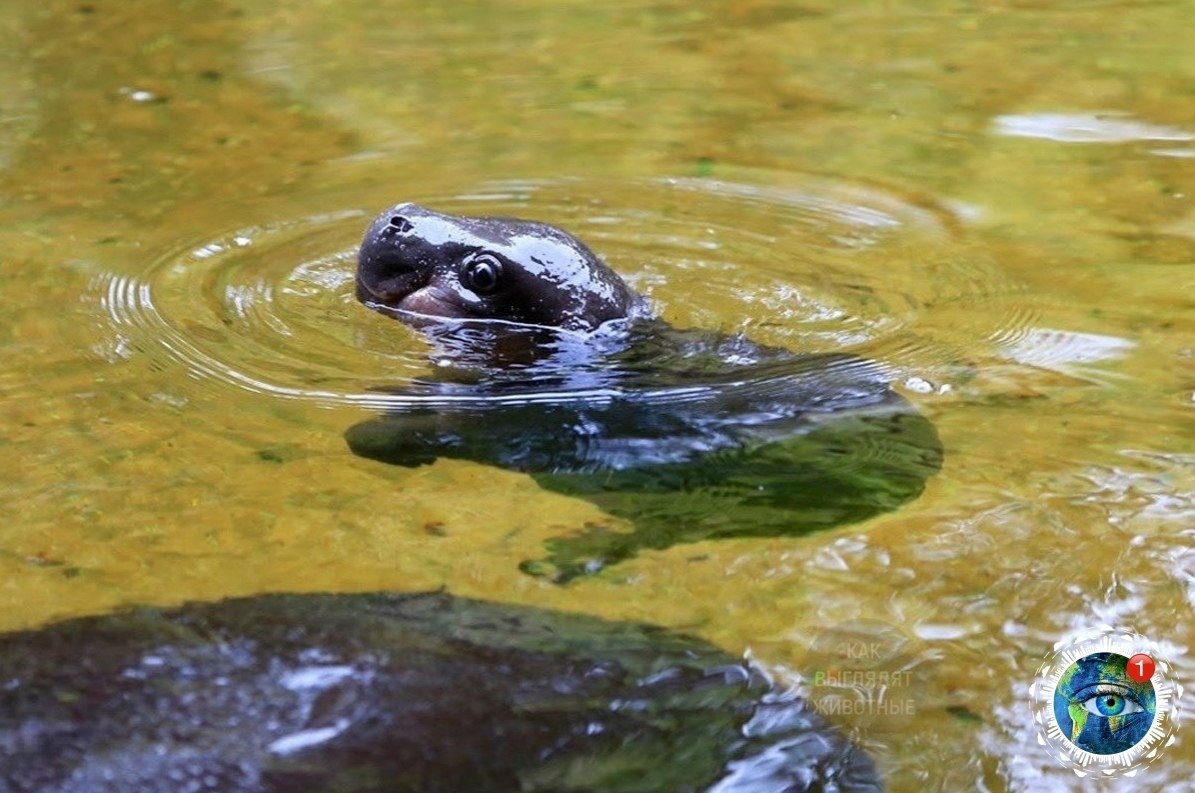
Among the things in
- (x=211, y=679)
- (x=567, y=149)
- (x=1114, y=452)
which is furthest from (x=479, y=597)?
(x=567, y=149)

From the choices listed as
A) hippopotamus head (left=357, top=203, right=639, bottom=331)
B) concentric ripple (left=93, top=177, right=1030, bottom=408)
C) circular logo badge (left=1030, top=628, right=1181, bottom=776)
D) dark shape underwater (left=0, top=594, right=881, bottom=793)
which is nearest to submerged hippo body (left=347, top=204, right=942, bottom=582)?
hippopotamus head (left=357, top=203, right=639, bottom=331)

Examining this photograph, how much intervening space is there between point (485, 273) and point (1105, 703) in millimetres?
2559

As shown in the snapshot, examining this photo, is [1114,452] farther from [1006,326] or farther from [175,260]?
[175,260]

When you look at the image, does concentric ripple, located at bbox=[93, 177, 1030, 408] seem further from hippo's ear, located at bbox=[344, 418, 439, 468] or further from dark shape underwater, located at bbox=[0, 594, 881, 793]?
dark shape underwater, located at bbox=[0, 594, 881, 793]

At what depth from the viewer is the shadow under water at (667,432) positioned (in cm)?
398

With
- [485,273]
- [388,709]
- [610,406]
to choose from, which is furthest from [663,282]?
[388,709]

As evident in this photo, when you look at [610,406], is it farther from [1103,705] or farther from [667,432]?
[1103,705]

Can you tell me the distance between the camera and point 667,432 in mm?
4410

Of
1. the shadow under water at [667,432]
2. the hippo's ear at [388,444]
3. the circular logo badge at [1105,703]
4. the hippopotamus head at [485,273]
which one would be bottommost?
the circular logo badge at [1105,703]

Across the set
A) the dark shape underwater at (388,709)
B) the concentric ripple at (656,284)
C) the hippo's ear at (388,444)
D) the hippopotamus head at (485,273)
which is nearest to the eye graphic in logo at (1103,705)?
the dark shape underwater at (388,709)

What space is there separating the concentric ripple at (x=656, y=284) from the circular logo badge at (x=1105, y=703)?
A: 4.88 feet

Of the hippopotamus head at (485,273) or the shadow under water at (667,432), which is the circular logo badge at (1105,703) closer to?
the shadow under water at (667,432)

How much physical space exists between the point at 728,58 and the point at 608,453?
424 cm

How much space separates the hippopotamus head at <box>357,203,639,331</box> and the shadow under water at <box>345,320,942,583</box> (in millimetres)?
108
